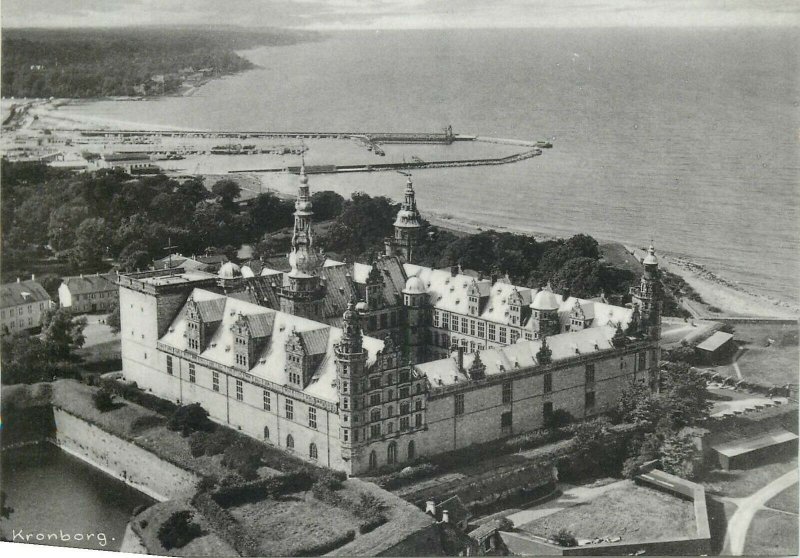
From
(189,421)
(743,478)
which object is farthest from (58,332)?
(743,478)

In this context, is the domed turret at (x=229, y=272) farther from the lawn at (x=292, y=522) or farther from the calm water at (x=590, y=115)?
the lawn at (x=292, y=522)

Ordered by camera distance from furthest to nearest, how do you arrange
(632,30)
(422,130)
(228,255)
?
(228,255), (422,130), (632,30)

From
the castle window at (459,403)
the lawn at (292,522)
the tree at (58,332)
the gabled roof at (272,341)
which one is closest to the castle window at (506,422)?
the castle window at (459,403)

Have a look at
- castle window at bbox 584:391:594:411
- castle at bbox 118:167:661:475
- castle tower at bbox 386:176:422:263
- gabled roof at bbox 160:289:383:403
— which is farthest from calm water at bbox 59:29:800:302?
gabled roof at bbox 160:289:383:403

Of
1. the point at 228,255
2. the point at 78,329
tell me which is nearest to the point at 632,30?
the point at 78,329

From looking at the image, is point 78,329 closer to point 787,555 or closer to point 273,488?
point 273,488

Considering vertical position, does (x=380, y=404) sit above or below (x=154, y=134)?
below
